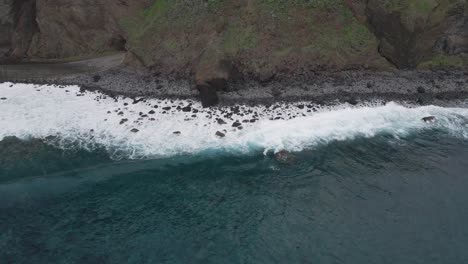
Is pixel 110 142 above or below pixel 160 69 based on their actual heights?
below

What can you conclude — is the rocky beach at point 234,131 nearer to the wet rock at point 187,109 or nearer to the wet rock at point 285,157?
the wet rock at point 285,157

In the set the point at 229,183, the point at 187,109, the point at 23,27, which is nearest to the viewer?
the point at 229,183

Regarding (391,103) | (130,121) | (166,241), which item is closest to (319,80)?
(391,103)

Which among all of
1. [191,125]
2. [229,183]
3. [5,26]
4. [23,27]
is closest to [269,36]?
[191,125]

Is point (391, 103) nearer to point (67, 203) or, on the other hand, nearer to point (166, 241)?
point (166, 241)

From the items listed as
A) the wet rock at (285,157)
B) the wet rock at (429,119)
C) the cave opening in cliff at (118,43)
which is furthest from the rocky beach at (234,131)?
the wet rock at (429,119)

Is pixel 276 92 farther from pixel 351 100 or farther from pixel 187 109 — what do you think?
pixel 187 109
